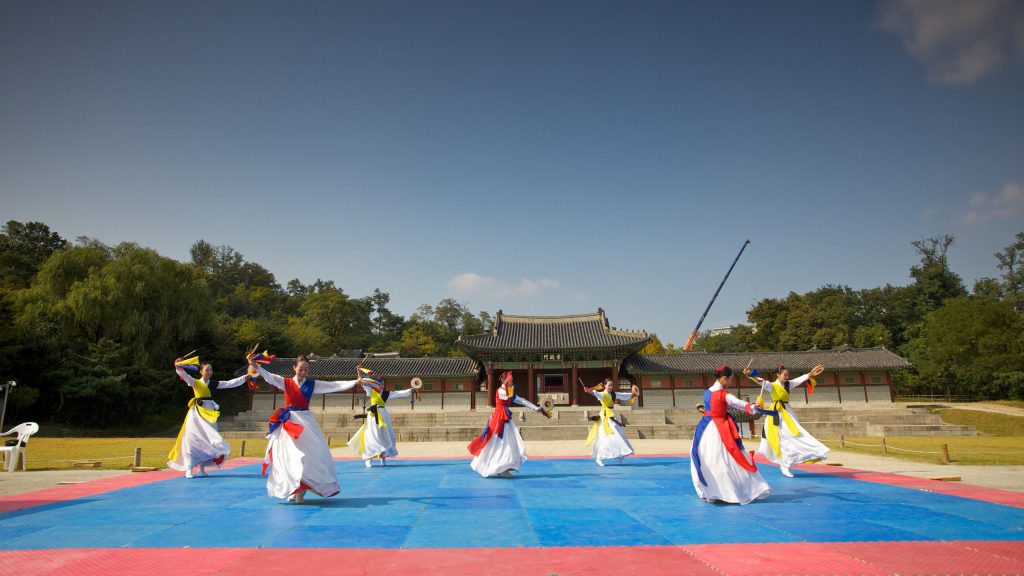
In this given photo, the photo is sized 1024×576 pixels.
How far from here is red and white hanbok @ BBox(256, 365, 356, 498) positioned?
648 cm

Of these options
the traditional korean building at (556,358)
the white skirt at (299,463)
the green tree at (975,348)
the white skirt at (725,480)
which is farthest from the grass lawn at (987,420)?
the white skirt at (299,463)

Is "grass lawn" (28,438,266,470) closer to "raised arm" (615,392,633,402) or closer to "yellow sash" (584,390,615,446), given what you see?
"yellow sash" (584,390,615,446)

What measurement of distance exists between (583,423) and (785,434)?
660 inches

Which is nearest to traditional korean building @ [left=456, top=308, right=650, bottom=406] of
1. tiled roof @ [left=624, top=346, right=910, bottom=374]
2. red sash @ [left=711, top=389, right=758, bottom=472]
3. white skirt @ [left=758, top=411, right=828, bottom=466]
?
tiled roof @ [left=624, top=346, right=910, bottom=374]

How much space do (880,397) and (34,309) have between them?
47.6 m

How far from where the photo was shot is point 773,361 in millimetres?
34562

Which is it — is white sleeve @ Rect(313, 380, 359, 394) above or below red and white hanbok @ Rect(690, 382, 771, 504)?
above

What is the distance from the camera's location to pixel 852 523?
203 inches

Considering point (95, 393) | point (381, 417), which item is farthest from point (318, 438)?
point (95, 393)

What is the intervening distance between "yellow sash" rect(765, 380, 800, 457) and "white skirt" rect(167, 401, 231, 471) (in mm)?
9562

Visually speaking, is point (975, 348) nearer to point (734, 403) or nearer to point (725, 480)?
point (734, 403)

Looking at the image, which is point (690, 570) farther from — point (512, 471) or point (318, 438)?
point (512, 471)

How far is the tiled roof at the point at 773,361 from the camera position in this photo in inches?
1270

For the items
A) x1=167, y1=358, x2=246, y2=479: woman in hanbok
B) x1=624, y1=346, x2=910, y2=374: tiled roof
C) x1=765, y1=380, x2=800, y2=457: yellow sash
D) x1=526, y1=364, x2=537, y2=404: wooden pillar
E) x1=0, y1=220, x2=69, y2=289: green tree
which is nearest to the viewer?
x1=167, y1=358, x2=246, y2=479: woman in hanbok
